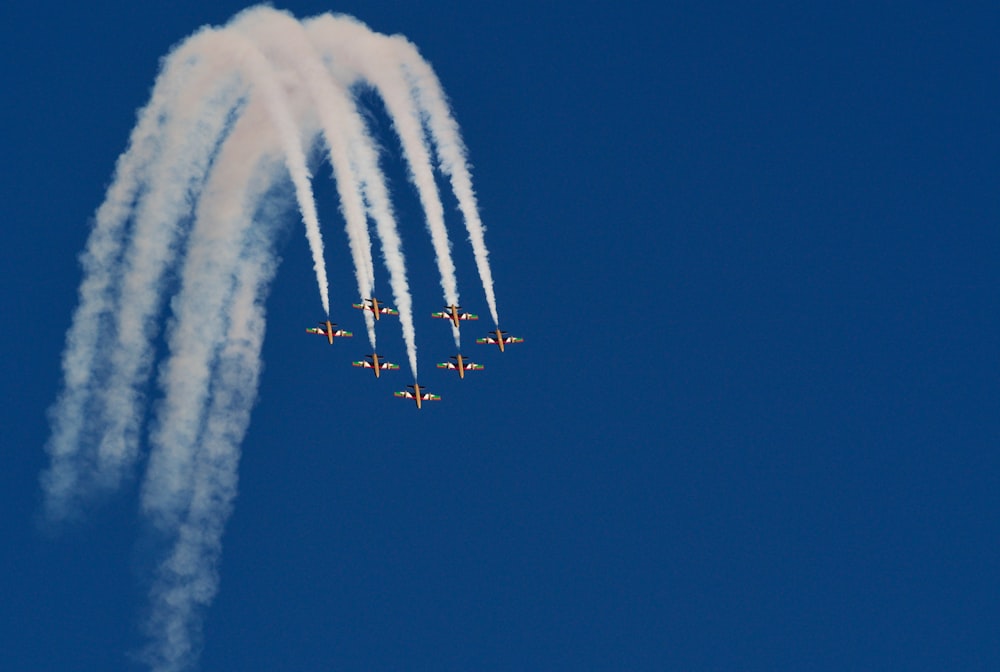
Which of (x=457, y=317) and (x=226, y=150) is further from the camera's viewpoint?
(x=457, y=317)

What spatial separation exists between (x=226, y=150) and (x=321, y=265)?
5057 mm

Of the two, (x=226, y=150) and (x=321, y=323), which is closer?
(x=226, y=150)

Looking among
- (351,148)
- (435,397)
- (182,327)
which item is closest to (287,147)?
(351,148)

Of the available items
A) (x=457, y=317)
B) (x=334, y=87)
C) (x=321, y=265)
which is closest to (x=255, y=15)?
(x=334, y=87)

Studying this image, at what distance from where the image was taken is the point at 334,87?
78750 millimetres

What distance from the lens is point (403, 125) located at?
260 ft

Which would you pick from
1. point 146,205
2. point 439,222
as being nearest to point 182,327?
point 146,205

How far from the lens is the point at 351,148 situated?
→ 78.6 m

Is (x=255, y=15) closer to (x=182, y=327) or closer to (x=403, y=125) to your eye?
(x=403, y=125)

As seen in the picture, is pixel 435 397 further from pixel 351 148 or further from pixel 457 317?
pixel 351 148

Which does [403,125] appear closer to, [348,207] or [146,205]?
[348,207]

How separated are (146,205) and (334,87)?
7.58m

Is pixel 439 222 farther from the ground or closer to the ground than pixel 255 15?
closer to the ground

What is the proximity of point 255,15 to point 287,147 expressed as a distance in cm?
436
